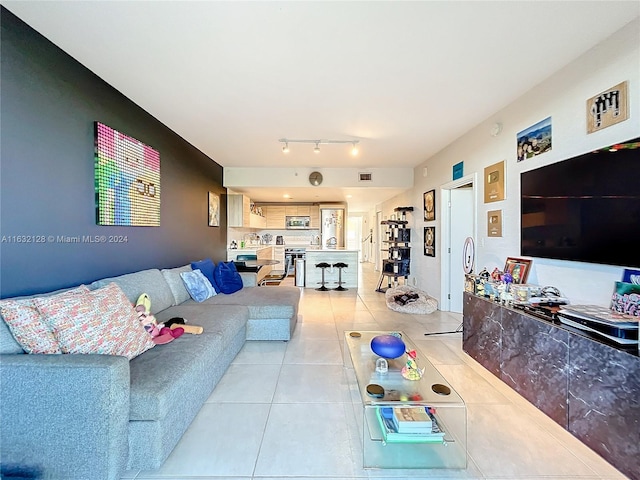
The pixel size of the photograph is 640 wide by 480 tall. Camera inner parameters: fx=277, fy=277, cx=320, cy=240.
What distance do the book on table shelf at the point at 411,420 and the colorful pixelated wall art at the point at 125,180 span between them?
8.79ft

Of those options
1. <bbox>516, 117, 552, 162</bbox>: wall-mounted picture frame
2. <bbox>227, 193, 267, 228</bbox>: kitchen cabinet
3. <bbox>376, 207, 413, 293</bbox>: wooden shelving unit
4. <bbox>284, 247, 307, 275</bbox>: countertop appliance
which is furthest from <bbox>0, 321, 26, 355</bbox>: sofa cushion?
<bbox>284, 247, 307, 275</bbox>: countertop appliance

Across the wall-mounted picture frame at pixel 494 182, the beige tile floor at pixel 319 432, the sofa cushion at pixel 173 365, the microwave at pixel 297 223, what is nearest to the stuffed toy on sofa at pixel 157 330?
the sofa cushion at pixel 173 365

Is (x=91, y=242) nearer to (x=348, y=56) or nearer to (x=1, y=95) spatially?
(x=1, y=95)

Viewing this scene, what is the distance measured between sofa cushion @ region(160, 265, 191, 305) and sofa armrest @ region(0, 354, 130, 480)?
173 cm

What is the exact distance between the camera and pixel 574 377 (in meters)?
1.65

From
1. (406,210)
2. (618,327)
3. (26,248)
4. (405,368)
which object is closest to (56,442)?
(26,248)

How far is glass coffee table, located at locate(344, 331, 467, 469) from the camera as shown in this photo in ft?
4.82

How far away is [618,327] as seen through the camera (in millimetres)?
1463

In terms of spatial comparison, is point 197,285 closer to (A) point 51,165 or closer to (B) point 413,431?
(A) point 51,165

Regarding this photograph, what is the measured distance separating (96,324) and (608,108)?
3405mm

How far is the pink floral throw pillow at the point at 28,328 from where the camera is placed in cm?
132

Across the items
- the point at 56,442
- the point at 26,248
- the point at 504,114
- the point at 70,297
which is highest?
the point at 504,114

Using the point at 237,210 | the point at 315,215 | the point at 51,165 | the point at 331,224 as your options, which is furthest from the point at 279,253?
the point at 51,165

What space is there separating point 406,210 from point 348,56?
4.17 meters
